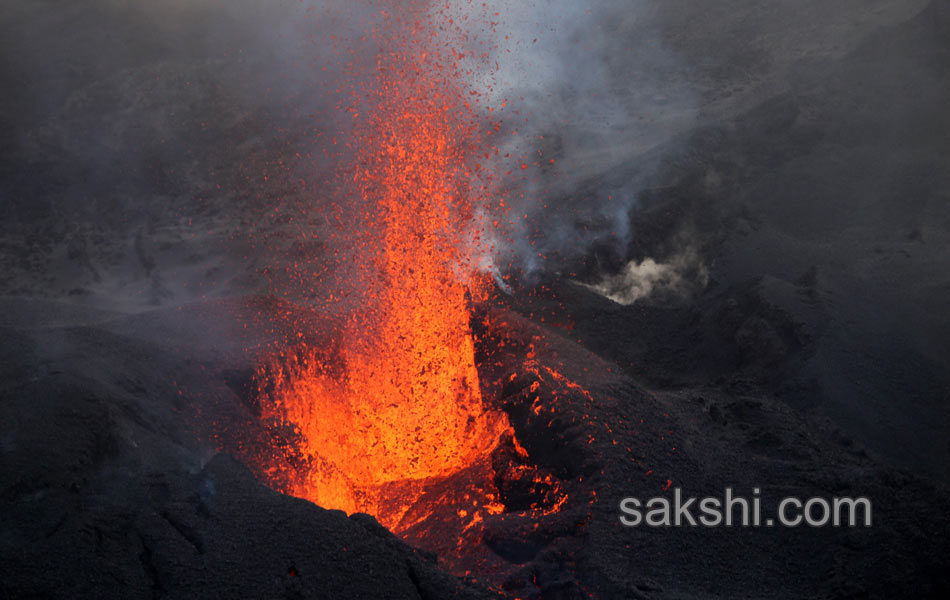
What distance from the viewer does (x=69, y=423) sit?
4.33m

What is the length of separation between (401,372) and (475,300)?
7.38 ft

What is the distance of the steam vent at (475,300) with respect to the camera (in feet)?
13.0

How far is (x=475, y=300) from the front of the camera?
9.34 m

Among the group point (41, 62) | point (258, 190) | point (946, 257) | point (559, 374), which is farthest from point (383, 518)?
point (41, 62)

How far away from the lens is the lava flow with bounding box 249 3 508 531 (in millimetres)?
6262

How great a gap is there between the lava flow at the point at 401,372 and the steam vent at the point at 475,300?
0.15ft

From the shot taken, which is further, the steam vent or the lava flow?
the lava flow

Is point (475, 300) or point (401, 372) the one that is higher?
point (475, 300)

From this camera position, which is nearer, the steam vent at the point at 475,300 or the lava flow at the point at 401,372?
the steam vent at the point at 475,300

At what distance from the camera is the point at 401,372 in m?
7.41

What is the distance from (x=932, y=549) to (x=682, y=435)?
174cm

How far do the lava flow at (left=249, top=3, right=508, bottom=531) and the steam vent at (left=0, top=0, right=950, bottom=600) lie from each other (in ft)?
0.15

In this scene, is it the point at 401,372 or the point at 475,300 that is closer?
the point at 401,372

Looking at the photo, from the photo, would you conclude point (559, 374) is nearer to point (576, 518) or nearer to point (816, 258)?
point (576, 518)
